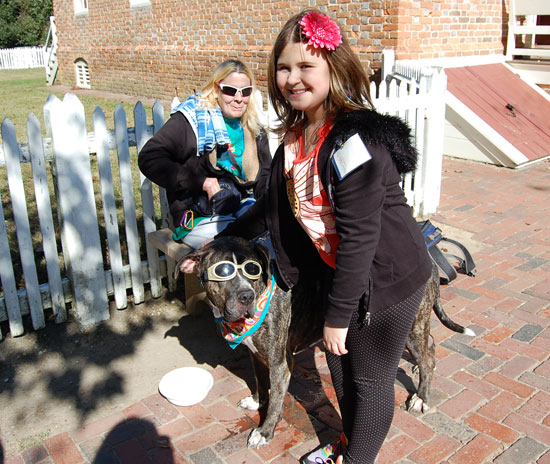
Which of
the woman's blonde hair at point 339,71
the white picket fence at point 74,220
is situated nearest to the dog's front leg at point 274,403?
the woman's blonde hair at point 339,71

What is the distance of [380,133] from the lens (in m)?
2.09

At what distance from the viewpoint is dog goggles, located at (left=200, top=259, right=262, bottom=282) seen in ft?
8.74

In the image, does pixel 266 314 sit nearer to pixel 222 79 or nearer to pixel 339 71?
pixel 339 71

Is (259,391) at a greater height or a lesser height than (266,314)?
lesser

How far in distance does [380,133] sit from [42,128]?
10.4 metres

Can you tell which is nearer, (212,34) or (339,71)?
(339,71)

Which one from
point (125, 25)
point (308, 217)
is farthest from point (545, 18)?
point (308, 217)

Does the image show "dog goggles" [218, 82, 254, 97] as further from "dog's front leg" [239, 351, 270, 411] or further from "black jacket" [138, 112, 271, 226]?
"dog's front leg" [239, 351, 270, 411]

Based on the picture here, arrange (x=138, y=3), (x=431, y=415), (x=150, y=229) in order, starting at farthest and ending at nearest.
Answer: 1. (x=138, y=3)
2. (x=150, y=229)
3. (x=431, y=415)

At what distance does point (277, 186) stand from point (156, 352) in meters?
2.10

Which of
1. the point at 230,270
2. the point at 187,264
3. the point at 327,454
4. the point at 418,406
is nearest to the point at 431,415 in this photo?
the point at 418,406

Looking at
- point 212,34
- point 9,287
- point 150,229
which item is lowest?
point 9,287

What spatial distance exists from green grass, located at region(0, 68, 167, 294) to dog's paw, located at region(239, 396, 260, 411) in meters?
2.20

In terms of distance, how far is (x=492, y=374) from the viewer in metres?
3.67
